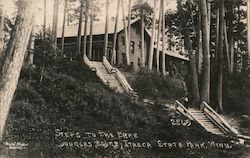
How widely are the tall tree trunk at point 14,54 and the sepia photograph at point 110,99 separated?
17 mm

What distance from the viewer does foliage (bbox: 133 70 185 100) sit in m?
11.4

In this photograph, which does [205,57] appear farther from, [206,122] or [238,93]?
[206,122]

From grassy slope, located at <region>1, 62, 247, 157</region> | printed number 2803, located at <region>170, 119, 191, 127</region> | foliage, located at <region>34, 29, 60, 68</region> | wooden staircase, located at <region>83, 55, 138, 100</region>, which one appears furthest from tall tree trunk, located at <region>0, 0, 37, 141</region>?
wooden staircase, located at <region>83, 55, 138, 100</region>

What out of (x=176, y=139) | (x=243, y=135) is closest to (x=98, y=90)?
(x=176, y=139)

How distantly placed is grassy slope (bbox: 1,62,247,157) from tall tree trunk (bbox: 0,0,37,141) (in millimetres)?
551

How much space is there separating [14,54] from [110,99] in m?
3.43

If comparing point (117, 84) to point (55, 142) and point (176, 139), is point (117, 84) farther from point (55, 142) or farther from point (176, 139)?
point (55, 142)

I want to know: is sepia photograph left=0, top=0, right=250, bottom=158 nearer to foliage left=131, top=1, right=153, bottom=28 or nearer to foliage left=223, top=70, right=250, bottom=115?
foliage left=223, top=70, right=250, bottom=115

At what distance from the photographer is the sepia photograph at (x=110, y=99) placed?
24.2 feet

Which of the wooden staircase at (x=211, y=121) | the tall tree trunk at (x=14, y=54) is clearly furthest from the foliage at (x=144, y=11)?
the tall tree trunk at (x=14, y=54)

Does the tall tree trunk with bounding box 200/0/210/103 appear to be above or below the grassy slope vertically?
above

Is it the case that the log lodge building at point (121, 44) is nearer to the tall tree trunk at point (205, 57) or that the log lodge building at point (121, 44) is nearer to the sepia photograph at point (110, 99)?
the sepia photograph at point (110, 99)

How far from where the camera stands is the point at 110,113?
358 inches

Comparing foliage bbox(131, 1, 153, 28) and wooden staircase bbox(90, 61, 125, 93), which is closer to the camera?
wooden staircase bbox(90, 61, 125, 93)
